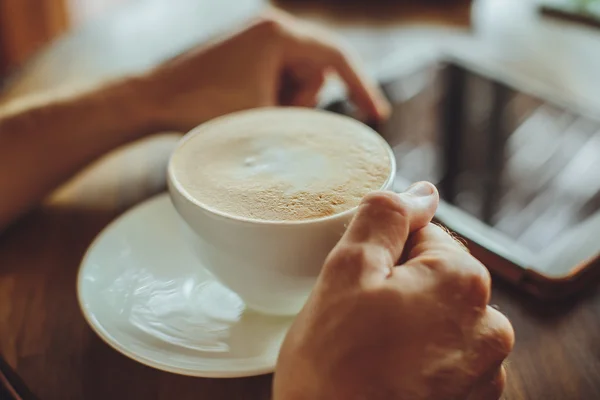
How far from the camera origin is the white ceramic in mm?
406

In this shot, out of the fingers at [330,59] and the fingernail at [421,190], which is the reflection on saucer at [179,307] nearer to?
the fingernail at [421,190]

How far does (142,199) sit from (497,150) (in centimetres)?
40

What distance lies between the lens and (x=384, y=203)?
365 mm

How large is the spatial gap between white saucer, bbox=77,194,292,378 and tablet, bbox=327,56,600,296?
0.19m

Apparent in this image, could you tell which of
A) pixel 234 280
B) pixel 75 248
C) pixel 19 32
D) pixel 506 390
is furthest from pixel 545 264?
pixel 19 32

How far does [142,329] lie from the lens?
46 cm

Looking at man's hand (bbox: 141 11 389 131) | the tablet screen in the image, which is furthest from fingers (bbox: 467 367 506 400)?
man's hand (bbox: 141 11 389 131)

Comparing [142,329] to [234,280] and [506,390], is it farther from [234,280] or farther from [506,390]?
[506,390]

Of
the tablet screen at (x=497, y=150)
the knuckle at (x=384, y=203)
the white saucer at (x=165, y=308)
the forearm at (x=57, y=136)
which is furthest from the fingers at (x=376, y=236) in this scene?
the forearm at (x=57, y=136)

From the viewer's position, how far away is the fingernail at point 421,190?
0.40 m

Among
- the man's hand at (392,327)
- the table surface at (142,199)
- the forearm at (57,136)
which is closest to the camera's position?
the man's hand at (392,327)

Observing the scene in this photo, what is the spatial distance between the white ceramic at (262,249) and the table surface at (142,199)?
6 cm

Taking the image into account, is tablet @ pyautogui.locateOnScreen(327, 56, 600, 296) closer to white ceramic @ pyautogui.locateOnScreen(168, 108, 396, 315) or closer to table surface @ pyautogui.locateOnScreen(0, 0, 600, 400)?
table surface @ pyautogui.locateOnScreen(0, 0, 600, 400)

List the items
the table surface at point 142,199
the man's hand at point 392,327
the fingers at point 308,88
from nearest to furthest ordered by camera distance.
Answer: the man's hand at point 392,327, the table surface at point 142,199, the fingers at point 308,88
